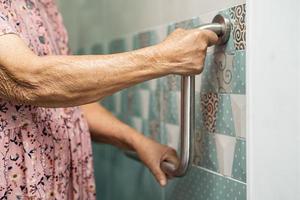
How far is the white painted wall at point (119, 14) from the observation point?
91 cm

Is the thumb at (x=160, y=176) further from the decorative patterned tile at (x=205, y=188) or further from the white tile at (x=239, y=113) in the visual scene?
the white tile at (x=239, y=113)

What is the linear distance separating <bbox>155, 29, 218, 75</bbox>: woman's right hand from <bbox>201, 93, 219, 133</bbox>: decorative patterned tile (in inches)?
4.4

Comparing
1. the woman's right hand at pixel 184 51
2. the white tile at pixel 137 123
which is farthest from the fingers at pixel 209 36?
the white tile at pixel 137 123

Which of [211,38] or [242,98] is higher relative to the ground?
[211,38]

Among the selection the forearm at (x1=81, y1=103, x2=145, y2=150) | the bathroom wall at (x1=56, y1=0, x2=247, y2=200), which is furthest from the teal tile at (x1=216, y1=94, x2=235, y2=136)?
the forearm at (x1=81, y1=103, x2=145, y2=150)

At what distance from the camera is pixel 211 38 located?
2.48 feet

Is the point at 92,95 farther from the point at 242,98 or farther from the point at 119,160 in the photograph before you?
the point at 119,160

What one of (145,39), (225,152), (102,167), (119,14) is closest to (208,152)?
(225,152)

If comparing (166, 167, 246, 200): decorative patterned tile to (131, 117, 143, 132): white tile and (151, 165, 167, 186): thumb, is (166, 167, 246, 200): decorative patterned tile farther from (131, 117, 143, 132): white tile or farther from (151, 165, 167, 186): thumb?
(131, 117, 143, 132): white tile

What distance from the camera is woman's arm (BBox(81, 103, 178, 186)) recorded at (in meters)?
0.95
